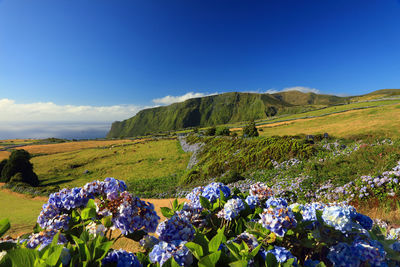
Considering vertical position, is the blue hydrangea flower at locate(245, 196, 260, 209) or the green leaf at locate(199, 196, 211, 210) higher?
the green leaf at locate(199, 196, 211, 210)

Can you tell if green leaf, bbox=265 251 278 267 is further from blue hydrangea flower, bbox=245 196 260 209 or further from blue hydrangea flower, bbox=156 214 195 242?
blue hydrangea flower, bbox=245 196 260 209

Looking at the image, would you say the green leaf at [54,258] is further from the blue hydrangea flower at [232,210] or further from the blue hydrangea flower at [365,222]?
the blue hydrangea flower at [365,222]

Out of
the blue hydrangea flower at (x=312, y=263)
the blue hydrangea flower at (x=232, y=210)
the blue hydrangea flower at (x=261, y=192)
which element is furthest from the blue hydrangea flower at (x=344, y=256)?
the blue hydrangea flower at (x=261, y=192)

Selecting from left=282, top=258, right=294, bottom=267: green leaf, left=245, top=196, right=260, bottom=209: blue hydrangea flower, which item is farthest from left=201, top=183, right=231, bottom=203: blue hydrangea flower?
left=282, top=258, right=294, bottom=267: green leaf

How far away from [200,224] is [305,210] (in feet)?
4.48

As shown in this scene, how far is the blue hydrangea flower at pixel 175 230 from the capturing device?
76.3 inches

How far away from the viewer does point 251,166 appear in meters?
14.9

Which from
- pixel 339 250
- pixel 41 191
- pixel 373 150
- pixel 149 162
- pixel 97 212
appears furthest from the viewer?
pixel 149 162

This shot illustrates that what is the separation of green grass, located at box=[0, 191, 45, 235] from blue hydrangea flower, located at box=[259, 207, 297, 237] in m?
10.7

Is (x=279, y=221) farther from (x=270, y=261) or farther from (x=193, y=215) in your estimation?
(x=193, y=215)

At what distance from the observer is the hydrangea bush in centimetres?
156

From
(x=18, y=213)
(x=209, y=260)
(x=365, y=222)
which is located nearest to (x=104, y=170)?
(x=18, y=213)

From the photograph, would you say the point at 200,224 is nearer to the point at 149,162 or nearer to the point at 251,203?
the point at 251,203

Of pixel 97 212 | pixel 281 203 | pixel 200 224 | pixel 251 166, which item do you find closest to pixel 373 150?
pixel 251 166
